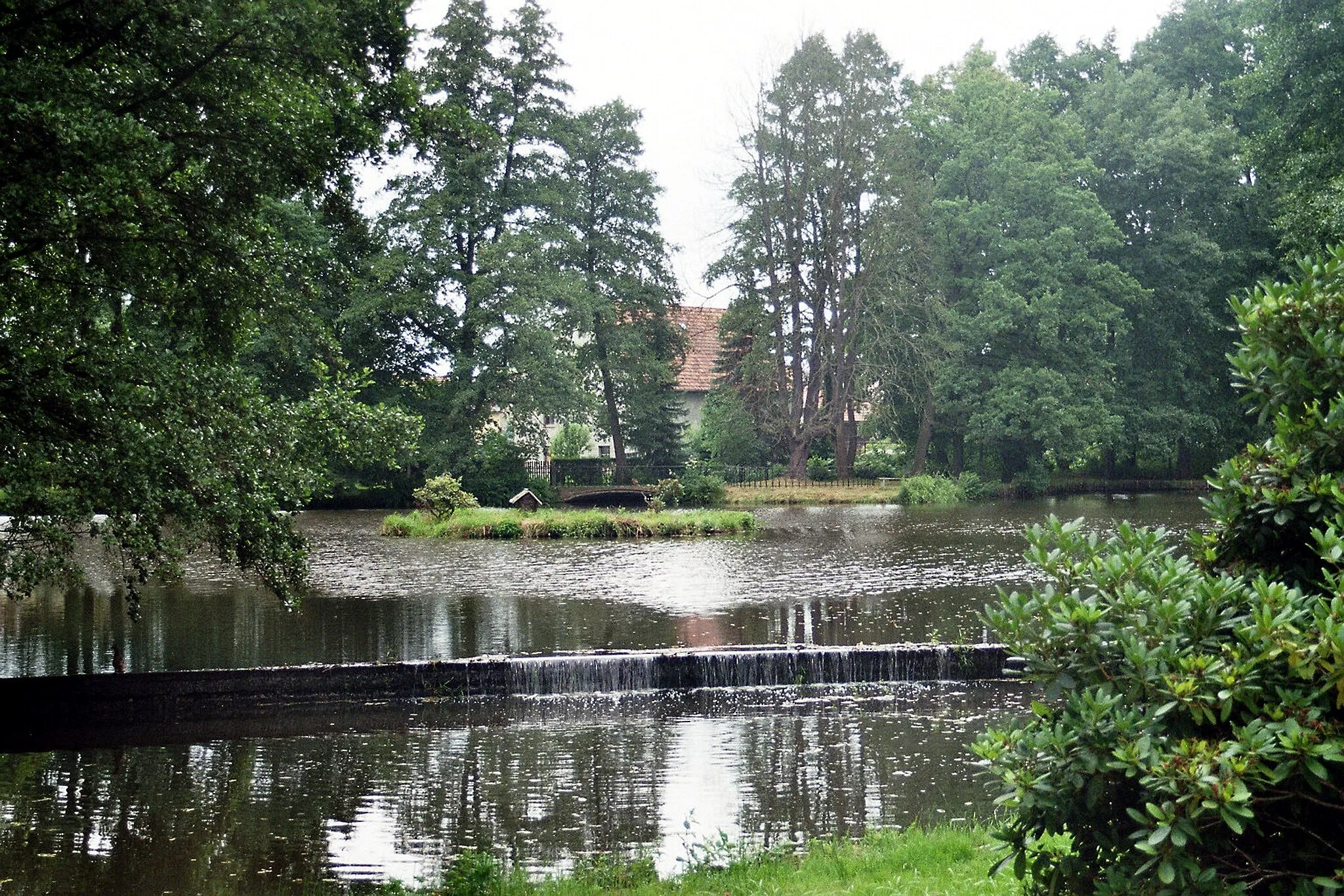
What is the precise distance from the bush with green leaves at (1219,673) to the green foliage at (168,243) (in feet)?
18.7

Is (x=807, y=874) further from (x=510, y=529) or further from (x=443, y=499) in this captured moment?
(x=443, y=499)

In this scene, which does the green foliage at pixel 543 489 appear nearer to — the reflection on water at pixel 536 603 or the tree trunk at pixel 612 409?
the tree trunk at pixel 612 409

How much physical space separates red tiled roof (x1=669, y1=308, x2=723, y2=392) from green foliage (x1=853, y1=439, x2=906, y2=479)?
31.6 ft

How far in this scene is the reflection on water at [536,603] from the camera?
1412 cm

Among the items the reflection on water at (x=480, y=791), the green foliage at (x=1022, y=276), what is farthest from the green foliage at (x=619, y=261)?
the reflection on water at (x=480, y=791)

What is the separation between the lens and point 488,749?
1020 cm

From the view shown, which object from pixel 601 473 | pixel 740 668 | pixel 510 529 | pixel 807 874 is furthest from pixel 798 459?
pixel 807 874

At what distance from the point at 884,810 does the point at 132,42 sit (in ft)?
24.1

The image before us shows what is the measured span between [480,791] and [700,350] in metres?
54.1

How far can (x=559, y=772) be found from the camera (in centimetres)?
930

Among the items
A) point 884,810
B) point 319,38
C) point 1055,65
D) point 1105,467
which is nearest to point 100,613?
point 319,38

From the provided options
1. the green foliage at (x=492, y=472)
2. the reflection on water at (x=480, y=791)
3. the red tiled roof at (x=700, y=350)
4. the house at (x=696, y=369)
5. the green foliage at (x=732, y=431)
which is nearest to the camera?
the reflection on water at (x=480, y=791)

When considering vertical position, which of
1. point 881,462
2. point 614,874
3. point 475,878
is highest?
point 881,462

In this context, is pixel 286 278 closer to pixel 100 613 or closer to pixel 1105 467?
pixel 100 613
